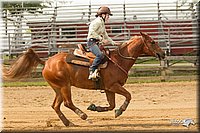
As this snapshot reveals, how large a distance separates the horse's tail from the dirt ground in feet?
3.35

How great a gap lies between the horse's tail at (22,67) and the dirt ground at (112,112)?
1021mm

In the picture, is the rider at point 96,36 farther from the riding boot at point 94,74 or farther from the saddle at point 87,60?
the saddle at point 87,60

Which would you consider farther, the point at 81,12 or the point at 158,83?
the point at 81,12

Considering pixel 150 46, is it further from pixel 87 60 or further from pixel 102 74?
pixel 87 60

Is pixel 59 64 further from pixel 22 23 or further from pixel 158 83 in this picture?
pixel 22 23

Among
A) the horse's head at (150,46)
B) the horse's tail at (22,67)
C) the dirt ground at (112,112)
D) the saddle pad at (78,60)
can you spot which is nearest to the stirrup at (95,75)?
the saddle pad at (78,60)

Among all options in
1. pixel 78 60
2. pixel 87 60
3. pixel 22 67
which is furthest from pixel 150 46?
pixel 22 67

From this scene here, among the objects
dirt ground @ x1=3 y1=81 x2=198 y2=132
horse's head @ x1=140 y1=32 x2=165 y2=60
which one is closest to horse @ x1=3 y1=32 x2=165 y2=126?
horse's head @ x1=140 y1=32 x2=165 y2=60

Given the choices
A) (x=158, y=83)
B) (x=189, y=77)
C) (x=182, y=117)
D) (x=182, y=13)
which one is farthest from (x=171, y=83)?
(x=182, y=13)

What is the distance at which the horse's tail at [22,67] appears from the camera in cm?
995

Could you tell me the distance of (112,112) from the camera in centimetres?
1127

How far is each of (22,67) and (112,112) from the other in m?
2.79

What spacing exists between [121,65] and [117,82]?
43 cm

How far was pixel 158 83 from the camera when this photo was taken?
61.7ft
